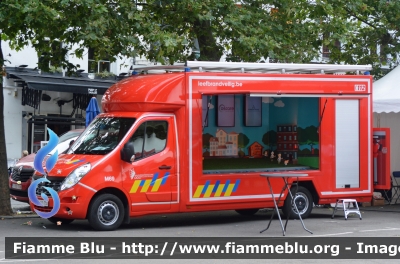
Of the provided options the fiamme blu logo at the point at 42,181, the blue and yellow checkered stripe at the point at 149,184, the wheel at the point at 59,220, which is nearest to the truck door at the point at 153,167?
the blue and yellow checkered stripe at the point at 149,184

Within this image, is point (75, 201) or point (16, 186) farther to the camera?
point (16, 186)

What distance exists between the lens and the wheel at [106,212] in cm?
1364

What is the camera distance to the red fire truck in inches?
547

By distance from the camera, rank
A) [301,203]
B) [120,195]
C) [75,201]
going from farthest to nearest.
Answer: [301,203], [120,195], [75,201]

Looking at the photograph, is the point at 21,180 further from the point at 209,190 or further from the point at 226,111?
the point at 209,190

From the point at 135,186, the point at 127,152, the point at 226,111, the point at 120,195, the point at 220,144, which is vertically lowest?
the point at 120,195

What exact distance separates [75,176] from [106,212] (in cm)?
84

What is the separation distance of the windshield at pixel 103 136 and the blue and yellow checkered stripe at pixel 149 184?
785 mm

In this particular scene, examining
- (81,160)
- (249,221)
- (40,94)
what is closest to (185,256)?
(81,160)

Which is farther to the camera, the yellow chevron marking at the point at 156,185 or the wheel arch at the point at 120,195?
the yellow chevron marking at the point at 156,185

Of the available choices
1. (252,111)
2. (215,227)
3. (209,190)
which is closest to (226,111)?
(252,111)

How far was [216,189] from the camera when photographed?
15000mm

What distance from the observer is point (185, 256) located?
10.9m

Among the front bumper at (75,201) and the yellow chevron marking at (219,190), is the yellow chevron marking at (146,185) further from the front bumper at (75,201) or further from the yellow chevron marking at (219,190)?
the yellow chevron marking at (219,190)
